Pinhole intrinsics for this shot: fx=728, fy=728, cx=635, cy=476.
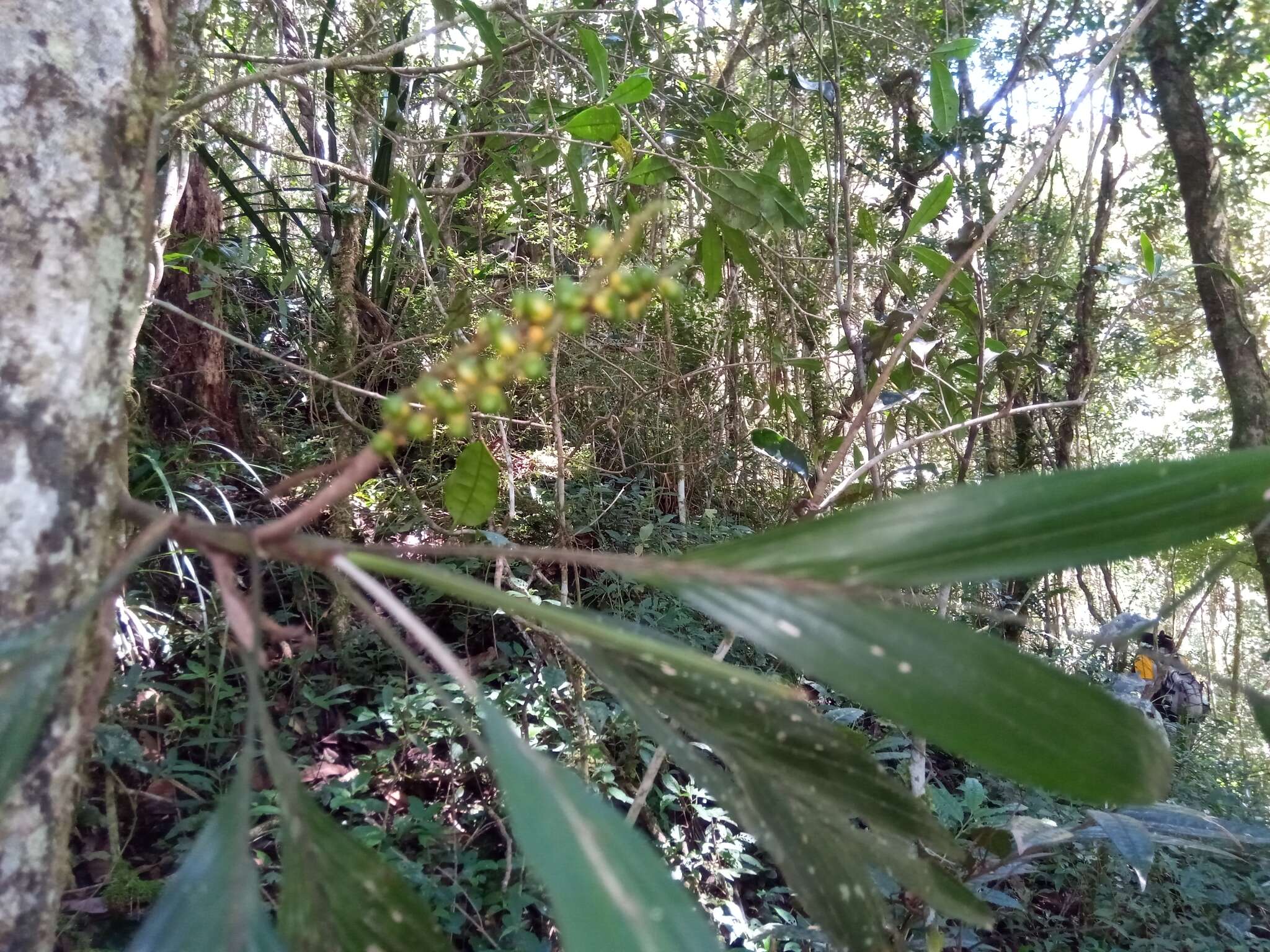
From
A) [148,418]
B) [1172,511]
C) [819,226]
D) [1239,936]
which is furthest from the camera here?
[819,226]

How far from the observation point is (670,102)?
4.96ft

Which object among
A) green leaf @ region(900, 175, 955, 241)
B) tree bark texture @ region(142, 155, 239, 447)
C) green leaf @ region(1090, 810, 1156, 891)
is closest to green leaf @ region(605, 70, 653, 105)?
green leaf @ region(900, 175, 955, 241)

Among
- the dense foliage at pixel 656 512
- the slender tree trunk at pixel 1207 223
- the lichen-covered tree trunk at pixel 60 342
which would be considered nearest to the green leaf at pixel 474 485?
the dense foliage at pixel 656 512

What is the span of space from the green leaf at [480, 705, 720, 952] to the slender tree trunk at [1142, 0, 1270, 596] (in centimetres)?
258

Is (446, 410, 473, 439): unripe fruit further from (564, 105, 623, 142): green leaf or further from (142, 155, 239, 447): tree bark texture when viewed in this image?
(142, 155, 239, 447): tree bark texture

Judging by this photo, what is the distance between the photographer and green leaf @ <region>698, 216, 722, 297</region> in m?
1.14

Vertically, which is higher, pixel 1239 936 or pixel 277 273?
pixel 277 273

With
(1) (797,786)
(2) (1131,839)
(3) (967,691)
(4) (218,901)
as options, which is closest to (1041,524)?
(3) (967,691)

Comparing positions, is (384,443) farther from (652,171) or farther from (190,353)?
(190,353)

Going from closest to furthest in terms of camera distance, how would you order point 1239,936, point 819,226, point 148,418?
point 1239,936, point 148,418, point 819,226

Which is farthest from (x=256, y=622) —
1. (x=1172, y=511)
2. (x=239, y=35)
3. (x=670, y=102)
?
(x=239, y=35)

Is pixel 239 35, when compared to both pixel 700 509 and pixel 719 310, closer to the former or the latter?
pixel 719 310

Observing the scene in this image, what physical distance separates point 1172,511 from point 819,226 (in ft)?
6.50

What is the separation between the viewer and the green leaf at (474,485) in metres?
0.72
